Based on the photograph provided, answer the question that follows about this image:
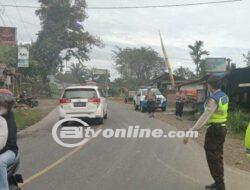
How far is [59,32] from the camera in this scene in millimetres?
72938

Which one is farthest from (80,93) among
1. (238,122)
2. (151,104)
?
(151,104)

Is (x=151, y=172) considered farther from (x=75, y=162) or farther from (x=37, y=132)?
(x=37, y=132)

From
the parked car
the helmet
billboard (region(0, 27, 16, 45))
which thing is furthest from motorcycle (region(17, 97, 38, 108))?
the helmet

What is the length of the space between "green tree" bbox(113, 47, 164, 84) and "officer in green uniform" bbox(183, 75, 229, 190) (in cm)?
8807

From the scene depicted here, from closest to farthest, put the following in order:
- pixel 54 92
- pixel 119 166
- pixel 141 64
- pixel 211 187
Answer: pixel 211 187 → pixel 119 166 → pixel 54 92 → pixel 141 64

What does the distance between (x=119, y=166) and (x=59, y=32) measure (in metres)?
63.2

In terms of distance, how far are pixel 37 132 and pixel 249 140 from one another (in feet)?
47.6

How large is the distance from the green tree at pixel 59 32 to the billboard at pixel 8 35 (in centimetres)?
3224

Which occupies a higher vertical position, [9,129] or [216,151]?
[9,129]

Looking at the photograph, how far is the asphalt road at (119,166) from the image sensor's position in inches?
362

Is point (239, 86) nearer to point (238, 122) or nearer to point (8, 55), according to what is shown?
point (238, 122)

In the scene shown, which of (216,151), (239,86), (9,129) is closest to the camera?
(9,129)

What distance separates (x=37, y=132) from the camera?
784 inches

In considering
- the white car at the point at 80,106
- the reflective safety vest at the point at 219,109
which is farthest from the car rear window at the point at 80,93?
the reflective safety vest at the point at 219,109
